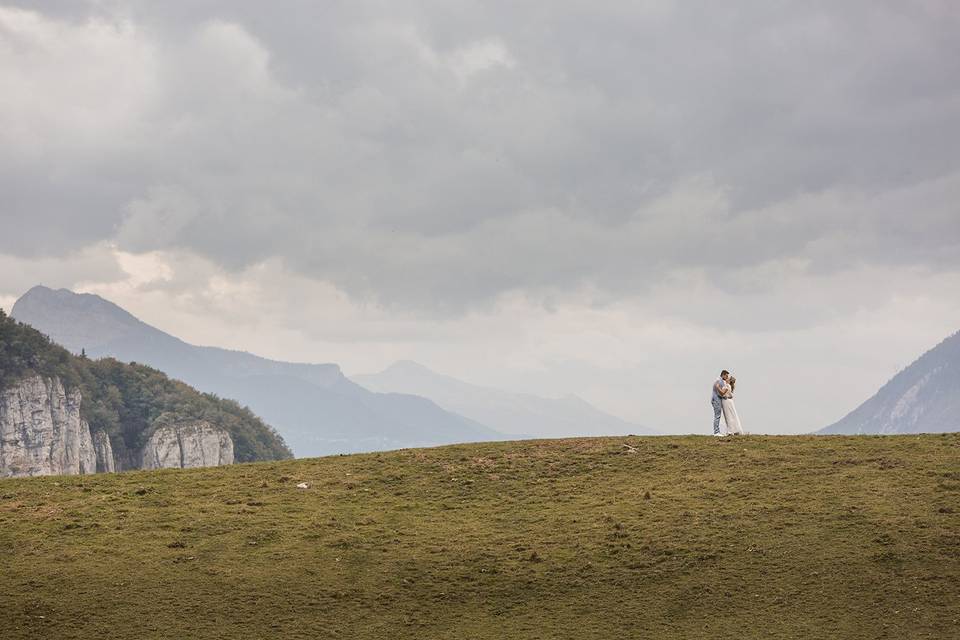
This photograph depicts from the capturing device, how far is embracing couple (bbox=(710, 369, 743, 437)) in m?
52.0

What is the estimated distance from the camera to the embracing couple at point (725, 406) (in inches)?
2046

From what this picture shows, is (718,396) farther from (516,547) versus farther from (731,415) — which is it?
(516,547)

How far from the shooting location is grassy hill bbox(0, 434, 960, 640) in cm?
3350

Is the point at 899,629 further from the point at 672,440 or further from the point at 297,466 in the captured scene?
the point at 297,466

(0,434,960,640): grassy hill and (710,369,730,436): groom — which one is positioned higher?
(710,369,730,436): groom

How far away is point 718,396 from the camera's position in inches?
2066

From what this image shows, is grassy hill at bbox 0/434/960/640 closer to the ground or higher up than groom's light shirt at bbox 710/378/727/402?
closer to the ground

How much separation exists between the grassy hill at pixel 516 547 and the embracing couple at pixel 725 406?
3.17 meters

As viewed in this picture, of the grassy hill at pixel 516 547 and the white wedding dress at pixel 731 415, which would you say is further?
the white wedding dress at pixel 731 415

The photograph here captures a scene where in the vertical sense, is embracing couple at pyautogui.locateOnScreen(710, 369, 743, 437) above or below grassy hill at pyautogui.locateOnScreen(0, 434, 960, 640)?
above

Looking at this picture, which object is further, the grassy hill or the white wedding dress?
the white wedding dress

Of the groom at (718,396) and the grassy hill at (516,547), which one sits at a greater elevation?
the groom at (718,396)

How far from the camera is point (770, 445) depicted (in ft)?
159

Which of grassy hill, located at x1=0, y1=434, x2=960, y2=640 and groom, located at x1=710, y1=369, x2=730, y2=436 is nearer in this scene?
grassy hill, located at x1=0, y1=434, x2=960, y2=640
